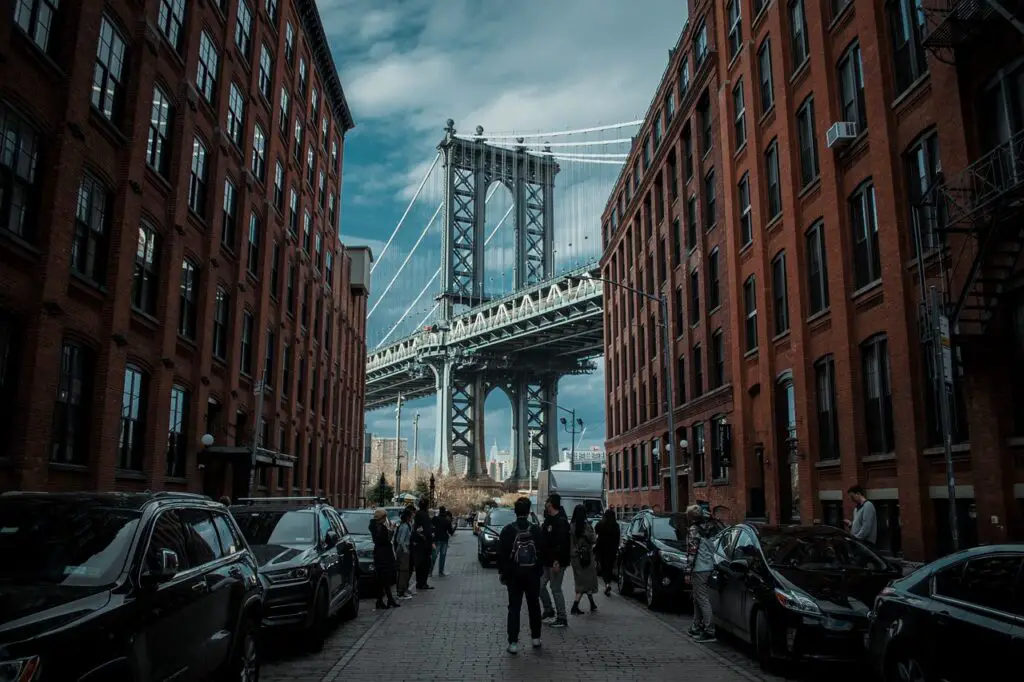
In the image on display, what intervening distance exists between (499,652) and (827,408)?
13.3 m

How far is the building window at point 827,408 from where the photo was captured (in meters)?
20.4

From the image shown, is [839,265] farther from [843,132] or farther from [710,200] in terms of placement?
[710,200]

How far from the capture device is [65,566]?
5.42 metres

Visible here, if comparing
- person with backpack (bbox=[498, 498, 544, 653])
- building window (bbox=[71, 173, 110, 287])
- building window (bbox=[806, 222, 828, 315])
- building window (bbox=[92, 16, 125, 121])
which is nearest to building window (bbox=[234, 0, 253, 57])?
building window (bbox=[92, 16, 125, 121])

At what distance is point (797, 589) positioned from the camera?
9.02m

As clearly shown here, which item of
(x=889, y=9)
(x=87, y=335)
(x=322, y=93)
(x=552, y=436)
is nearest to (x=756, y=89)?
(x=889, y=9)

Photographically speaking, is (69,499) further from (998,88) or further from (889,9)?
(889,9)

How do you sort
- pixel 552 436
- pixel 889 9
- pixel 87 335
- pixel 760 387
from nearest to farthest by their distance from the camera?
pixel 87 335
pixel 889 9
pixel 760 387
pixel 552 436

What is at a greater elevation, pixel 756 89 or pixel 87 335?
pixel 756 89

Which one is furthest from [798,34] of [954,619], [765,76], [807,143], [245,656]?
[245,656]

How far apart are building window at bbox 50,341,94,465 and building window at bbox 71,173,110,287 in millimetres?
1541

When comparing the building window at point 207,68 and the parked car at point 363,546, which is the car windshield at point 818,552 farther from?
the building window at point 207,68

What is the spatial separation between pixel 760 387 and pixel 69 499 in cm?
2205

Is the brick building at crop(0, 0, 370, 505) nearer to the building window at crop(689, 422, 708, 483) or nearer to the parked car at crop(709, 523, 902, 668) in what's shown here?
the parked car at crop(709, 523, 902, 668)
